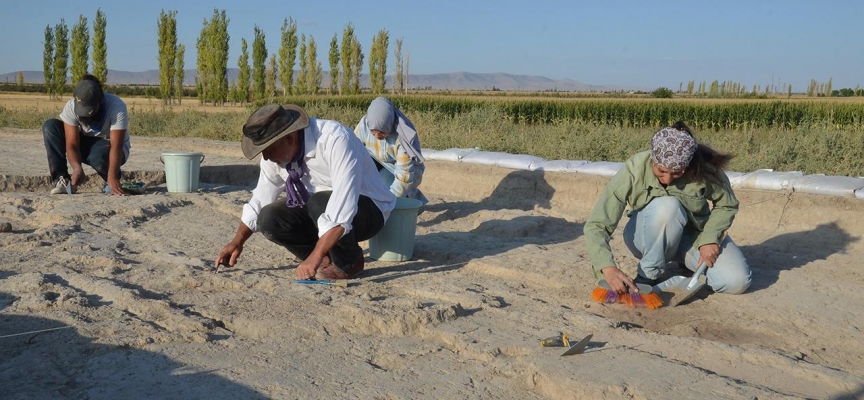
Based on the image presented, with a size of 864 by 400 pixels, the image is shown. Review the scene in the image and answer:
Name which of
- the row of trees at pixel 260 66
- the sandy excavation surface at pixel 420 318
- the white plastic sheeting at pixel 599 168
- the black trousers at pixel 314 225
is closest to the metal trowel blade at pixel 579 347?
the sandy excavation surface at pixel 420 318

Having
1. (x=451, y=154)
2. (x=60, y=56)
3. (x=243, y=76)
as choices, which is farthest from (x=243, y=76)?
(x=451, y=154)

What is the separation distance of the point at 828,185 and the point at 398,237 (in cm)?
333

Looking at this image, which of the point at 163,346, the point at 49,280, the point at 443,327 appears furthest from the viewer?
the point at 49,280

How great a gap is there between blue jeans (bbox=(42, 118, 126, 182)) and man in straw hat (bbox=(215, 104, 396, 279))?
3.13 metres

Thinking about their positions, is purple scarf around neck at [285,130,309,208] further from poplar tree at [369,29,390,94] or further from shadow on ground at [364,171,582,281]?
poplar tree at [369,29,390,94]

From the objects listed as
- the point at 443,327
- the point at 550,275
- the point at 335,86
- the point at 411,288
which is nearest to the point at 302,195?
the point at 411,288

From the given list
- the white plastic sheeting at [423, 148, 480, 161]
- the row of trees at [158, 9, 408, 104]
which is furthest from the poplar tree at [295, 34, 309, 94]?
the white plastic sheeting at [423, 148, 480, 161]

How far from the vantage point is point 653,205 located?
4.08 meters

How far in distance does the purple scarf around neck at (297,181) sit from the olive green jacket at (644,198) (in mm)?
1505

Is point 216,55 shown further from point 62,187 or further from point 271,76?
point 62,187

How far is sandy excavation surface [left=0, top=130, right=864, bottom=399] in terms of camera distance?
290 cm

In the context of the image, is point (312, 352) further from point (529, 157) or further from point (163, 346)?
point (529, 157)

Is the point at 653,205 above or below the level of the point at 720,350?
above

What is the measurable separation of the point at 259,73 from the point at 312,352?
40879 mm
